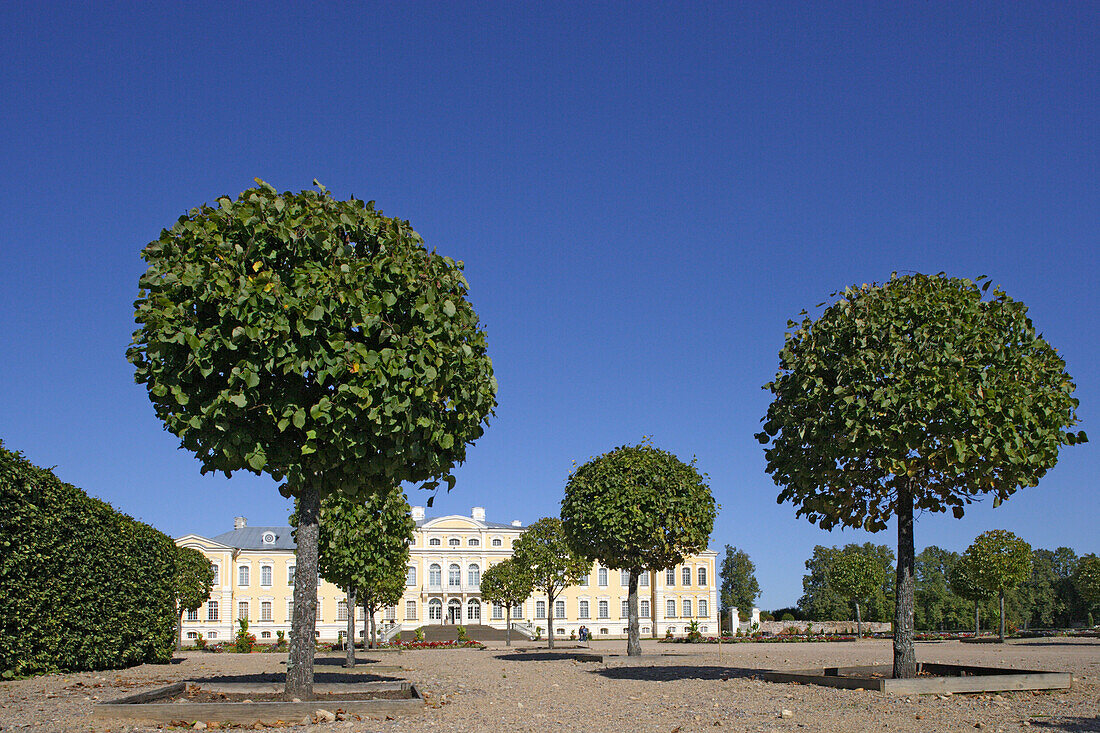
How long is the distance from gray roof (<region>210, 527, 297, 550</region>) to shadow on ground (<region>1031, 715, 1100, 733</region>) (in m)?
67.2

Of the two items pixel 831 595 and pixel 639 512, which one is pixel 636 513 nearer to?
pixel 639 512

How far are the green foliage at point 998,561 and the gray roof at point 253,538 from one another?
168 ft

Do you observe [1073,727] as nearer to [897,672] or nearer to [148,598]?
[897,672]

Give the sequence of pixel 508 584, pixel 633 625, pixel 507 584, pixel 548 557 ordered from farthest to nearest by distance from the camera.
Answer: pixel 507 584 → pixel 508 584 → pixel 548 557 → pixel 633 625

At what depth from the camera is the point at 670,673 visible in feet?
55.8

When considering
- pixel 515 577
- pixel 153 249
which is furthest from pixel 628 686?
pixel 515 577

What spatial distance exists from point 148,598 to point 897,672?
1817 centimetres

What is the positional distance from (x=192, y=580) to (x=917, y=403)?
128ft

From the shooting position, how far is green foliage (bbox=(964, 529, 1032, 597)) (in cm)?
3738

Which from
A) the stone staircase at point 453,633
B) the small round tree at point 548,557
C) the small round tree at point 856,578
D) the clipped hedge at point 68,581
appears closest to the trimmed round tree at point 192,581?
the small round tree at point 548,557

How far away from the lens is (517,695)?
13.3 m

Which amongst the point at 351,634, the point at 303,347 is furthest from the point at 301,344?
the point at 351,634

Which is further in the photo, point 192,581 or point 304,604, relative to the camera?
point 192,581

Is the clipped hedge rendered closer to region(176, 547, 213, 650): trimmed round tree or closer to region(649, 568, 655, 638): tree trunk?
region(176, 547, 213, 650): trimmed round tree
